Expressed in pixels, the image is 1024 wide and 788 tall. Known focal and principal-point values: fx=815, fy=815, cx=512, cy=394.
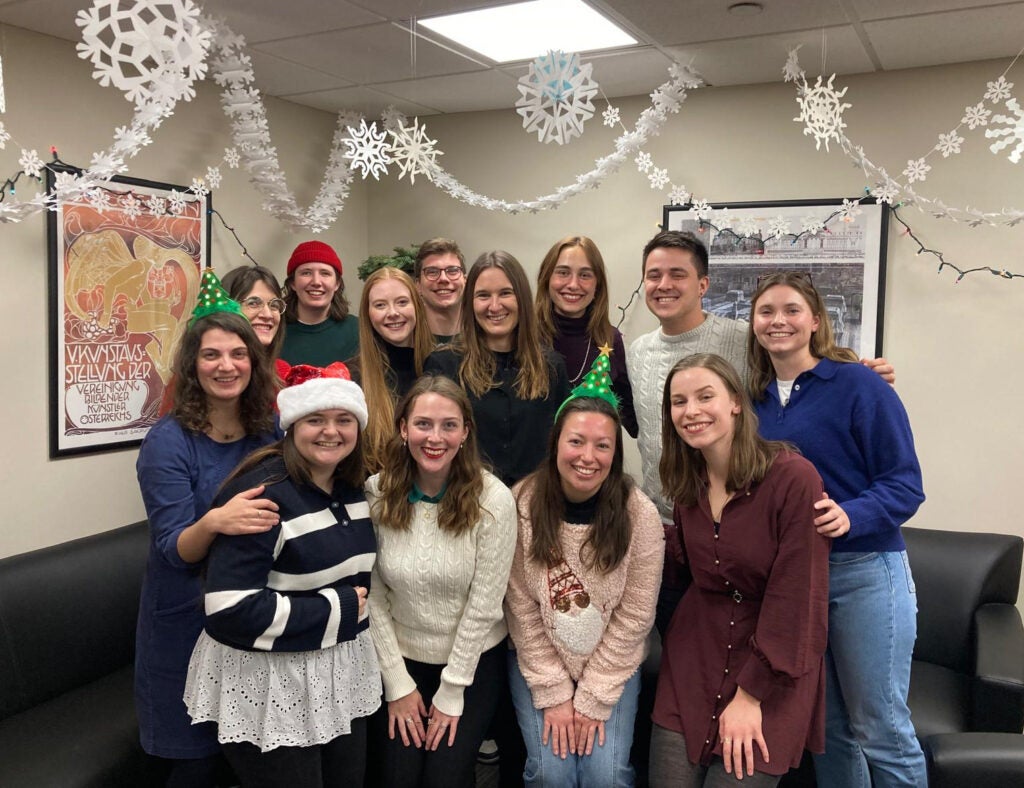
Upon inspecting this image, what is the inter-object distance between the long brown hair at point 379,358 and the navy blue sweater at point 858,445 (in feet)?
3.78

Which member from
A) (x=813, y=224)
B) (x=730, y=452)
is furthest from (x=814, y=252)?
(x=730, y=452)

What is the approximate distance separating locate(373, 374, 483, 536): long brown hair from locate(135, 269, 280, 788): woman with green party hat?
0.38 meters

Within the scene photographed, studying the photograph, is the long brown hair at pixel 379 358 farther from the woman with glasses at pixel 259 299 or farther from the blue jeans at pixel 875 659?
the blue jeans at pixel 875 659

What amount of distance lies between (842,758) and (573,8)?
2.51 meters

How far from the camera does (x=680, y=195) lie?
13.5ft

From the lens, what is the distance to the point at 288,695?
190 cm

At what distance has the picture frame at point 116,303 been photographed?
10.4 ft

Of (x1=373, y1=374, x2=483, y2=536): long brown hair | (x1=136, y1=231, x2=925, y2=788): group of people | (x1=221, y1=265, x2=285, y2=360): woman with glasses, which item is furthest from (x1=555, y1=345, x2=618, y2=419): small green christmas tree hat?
(x1=221, y1=265, x2=285, y2=360): woman with glasses

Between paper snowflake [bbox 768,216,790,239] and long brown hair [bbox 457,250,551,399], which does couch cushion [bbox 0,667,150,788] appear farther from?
paper snowflake [bbox 768,216,790,239]

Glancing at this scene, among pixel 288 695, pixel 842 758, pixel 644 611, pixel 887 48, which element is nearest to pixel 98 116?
pixel 288 695

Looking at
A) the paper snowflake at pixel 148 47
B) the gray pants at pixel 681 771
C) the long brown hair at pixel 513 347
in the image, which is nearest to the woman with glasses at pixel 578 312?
the long brown hair at pixel 513 347

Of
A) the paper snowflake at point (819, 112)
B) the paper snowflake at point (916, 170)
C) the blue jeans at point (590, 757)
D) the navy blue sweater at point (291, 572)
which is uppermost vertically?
the paper snowflake at point (819, 112)

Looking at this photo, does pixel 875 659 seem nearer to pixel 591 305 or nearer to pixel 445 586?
pixel 445 586

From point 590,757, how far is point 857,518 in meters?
0.96
